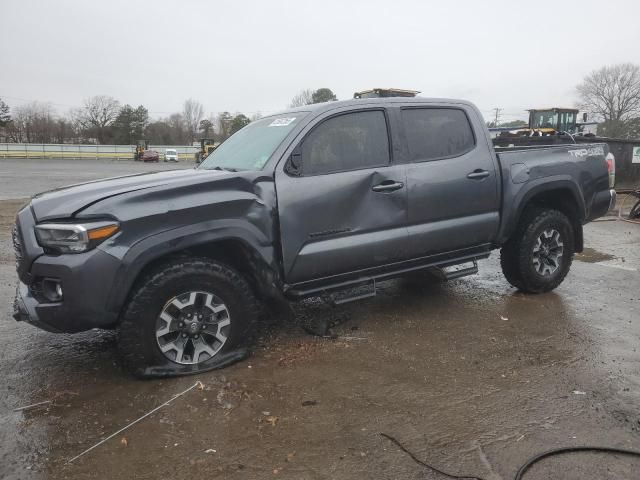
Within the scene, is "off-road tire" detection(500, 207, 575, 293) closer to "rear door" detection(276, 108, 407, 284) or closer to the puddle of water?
"rear door" detection(276, 108, 407, 284)

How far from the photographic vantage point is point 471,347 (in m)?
4.07

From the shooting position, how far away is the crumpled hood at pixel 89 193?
10.6 feet

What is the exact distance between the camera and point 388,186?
412 centimetres

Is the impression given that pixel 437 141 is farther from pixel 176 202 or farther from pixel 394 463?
pixel 394 463

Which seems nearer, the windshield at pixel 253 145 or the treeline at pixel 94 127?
the windshield at pixel 253 145

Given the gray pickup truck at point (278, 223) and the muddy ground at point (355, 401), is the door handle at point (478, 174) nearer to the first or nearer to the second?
the gray pickup truck at point (278, 223)

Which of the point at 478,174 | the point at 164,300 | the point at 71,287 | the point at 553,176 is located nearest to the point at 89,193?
the point at 71,287

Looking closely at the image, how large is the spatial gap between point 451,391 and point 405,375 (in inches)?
14.1

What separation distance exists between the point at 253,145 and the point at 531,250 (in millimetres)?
2997

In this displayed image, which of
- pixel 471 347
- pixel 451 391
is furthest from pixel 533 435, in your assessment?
pixel 471 347

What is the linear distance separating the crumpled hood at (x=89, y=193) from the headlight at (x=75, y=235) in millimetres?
94

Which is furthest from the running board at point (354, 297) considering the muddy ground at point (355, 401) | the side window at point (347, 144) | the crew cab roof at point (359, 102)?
the crew cab roof at point (359, 102)

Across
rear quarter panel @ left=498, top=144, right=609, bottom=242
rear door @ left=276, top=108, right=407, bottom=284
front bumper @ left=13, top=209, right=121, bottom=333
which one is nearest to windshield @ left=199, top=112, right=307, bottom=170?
rear door @ left=276, top=108, right=407, bottom=284

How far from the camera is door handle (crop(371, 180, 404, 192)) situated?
4.08 m
